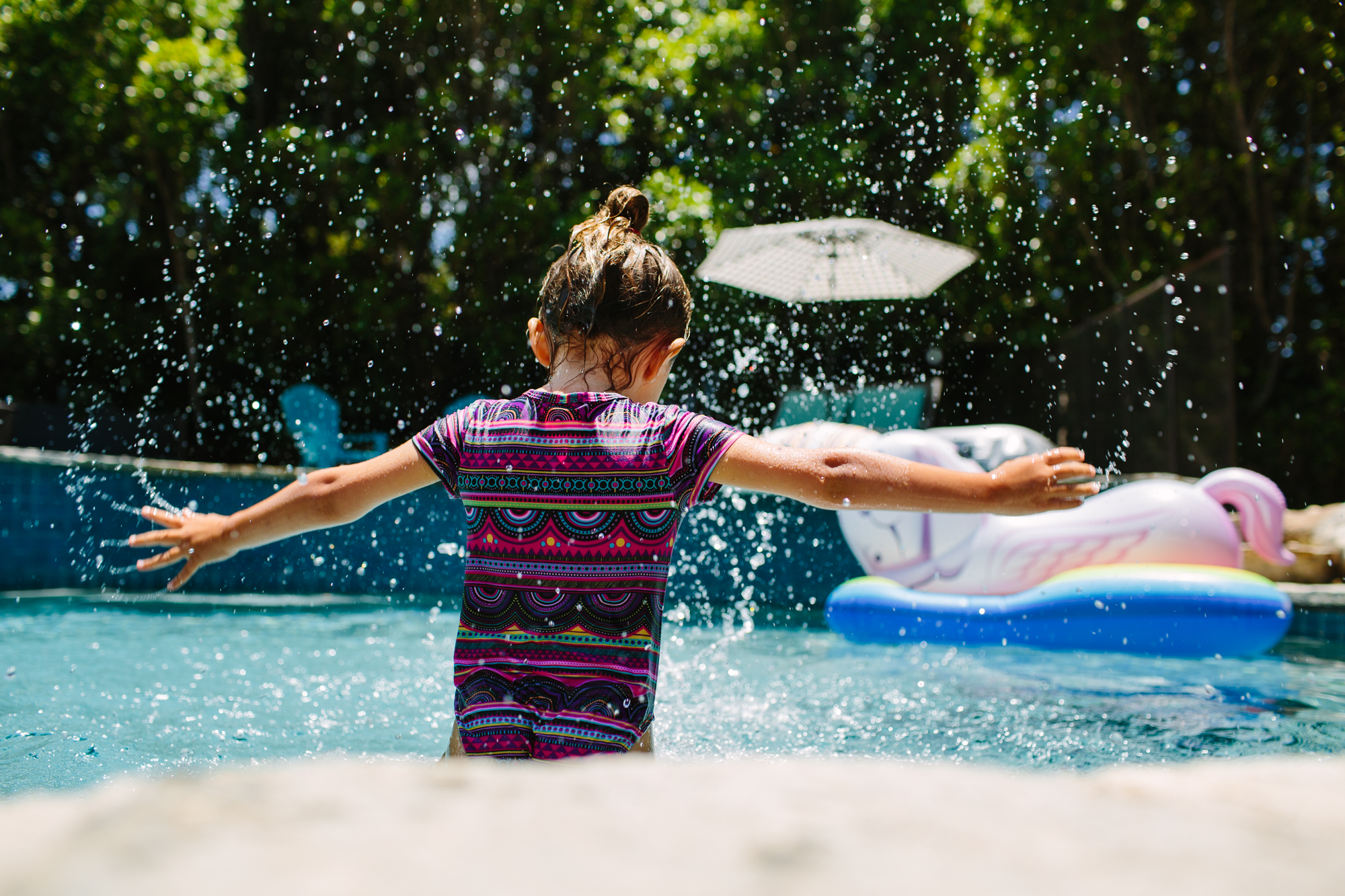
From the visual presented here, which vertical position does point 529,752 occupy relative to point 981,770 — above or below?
below

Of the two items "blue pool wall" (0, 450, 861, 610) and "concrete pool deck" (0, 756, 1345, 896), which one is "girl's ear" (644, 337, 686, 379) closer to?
"concrete pool deck" (0, 756, 1345, 896)

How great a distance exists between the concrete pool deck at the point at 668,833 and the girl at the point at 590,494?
790 millimetres

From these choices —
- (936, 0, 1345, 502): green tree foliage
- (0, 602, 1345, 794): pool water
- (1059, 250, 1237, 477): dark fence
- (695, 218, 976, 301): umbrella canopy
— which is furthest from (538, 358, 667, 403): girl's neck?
(936, 0, 1345, 502): green tree foliage

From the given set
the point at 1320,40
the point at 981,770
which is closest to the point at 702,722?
the point at 981,770

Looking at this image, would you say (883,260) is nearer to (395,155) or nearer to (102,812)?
(395,155)

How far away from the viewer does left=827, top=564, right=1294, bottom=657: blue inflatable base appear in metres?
3.80

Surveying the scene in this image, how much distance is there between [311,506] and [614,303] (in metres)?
0.61

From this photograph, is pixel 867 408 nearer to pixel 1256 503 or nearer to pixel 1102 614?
pixel 1256 503

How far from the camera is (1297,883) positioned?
45 centimetres

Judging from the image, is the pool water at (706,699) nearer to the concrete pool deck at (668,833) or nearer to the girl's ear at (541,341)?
the girl's ear at (541,341)

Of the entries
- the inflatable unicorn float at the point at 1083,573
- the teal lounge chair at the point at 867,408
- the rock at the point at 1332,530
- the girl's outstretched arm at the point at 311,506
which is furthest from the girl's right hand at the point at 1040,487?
the teal lounge chair at the point at 867,408

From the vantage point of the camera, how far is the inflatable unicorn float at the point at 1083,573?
3859mm

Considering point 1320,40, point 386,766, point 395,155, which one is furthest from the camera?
point 395,155

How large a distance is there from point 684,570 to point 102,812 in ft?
18.4
